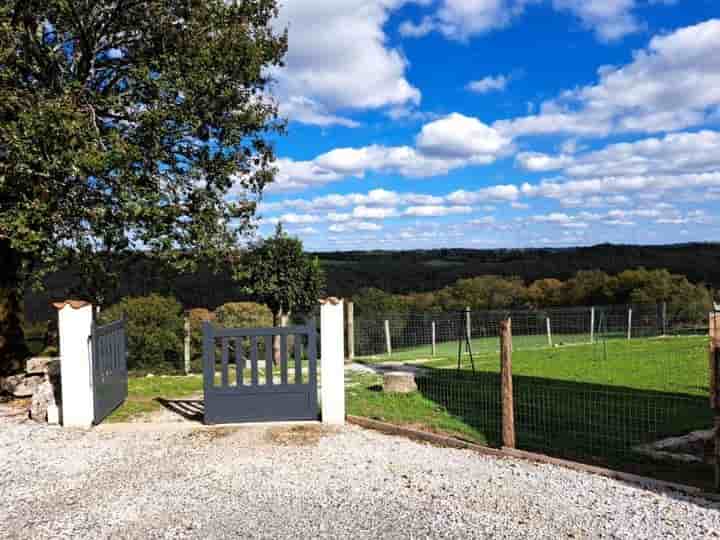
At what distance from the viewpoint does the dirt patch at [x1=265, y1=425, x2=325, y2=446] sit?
241 inches

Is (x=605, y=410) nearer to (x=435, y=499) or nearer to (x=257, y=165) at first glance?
(x=435, y=499)

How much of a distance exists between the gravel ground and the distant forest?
12.4 m

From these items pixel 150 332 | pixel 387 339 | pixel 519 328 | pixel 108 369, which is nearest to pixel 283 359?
pixel 108 369

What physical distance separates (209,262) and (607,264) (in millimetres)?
24921

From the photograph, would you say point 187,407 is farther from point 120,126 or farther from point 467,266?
point 467,266

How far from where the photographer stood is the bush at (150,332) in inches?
598

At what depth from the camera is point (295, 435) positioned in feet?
21.0

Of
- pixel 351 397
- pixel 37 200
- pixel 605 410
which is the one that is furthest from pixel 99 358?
pixel 605 410

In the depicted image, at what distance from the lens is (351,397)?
859 cm

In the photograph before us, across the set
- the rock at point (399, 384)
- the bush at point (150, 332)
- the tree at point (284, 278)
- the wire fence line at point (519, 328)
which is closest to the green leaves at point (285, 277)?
the tree at point (284, 278)

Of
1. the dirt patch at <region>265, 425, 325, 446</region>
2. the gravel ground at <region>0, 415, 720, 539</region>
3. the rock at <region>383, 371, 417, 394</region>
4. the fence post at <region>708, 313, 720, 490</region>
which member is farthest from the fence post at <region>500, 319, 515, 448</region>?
the rock at <region>383, 371, 417, 394</region>

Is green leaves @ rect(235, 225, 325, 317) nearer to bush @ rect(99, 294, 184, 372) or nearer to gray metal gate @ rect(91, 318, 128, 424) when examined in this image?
bush @ rect(99, 294, 184, 372)

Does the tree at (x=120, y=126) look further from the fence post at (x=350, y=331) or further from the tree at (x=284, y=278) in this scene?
the fence post at (x=350, y=331)

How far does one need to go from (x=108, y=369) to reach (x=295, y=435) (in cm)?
302
